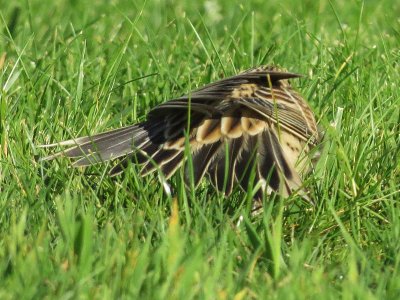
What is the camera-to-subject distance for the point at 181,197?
4543 mm

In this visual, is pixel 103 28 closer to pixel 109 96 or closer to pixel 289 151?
pixel 109 96

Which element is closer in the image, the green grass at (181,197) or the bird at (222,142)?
the green grass at (181,197)

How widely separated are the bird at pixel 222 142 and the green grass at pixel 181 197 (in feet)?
0.28

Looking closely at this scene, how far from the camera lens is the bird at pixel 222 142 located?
4.61 meters

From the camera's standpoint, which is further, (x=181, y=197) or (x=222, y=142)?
(x=222, y=142)

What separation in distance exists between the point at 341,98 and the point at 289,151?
968mm

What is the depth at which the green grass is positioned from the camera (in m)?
3.61

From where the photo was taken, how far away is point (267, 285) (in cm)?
363

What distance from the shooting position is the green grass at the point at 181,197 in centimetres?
361

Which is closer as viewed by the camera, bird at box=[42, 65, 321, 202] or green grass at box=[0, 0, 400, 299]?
green grass at box=[0, 0, 400, 299]

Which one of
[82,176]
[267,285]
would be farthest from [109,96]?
[267,285]

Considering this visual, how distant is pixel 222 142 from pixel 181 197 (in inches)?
14.9

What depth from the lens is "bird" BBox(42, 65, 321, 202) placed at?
461cm

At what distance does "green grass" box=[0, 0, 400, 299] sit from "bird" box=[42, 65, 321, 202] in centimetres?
8
